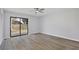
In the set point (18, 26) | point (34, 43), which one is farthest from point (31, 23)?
point (34, 43)

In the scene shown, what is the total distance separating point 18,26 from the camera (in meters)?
1.65

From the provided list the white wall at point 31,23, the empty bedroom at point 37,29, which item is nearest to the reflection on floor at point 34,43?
the empty bedroom at point 37,29

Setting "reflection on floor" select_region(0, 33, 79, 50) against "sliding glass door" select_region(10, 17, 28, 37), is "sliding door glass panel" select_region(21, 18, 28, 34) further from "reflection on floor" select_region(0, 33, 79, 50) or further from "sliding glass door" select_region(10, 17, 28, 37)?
"reflection on floor" select_region(0, 33, 79, 50)

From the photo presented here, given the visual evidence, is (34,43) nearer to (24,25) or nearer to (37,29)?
(37,29)

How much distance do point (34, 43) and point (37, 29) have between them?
35cm

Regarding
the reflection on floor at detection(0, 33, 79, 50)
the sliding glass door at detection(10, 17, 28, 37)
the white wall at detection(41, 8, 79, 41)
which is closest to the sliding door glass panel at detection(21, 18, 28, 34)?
the sliding glass door at detection(10, 17, 28, 37)

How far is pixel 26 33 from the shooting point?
174cm

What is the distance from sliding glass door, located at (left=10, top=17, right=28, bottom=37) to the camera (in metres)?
1.59

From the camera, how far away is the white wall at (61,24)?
1.84m

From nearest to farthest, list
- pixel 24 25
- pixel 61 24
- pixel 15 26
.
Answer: pixel 15 26
pixel 24 25
pixel 61 24

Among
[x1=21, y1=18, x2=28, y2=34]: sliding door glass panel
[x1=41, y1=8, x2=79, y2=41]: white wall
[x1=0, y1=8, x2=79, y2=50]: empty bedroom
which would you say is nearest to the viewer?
[x1=0, y1=8, x2=79, y2=50]: empty bedroom
